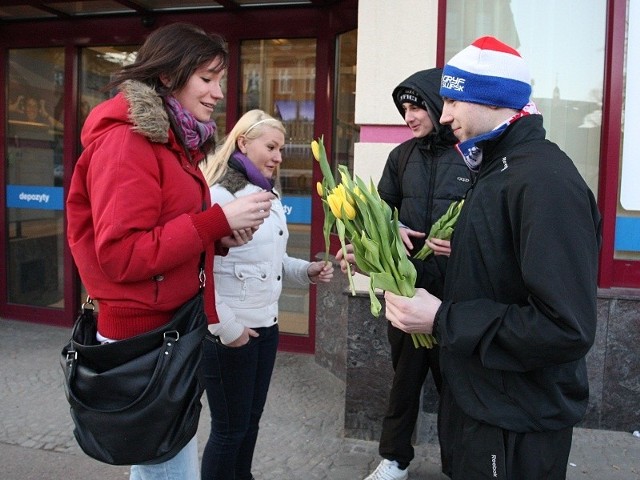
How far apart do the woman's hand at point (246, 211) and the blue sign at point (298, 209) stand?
3584 mm

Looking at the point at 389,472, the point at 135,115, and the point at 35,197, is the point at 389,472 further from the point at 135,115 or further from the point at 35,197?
the point at 35,197

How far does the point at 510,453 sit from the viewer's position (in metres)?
1.86

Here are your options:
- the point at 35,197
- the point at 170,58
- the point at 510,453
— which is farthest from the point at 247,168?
the point at 35,197

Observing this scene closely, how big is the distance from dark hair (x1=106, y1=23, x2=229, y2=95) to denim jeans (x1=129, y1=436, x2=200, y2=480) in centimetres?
117

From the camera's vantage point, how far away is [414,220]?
3.36 m

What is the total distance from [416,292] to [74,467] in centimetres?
263

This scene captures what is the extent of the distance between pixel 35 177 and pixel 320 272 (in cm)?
460

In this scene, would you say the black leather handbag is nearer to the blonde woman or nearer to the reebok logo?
the blonde woman

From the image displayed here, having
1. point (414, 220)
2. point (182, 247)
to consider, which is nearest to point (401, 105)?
point (414, 220)

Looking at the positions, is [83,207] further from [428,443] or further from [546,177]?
[428,443]

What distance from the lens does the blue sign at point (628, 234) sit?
4203mm

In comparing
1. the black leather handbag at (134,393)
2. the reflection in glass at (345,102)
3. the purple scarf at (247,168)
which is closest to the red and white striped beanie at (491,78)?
the black leather handbag at (134,393)

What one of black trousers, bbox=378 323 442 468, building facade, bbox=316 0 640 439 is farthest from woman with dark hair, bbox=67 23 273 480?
building facade, bbox=316 0 640 439

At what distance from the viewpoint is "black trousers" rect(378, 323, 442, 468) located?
352 centimetres
